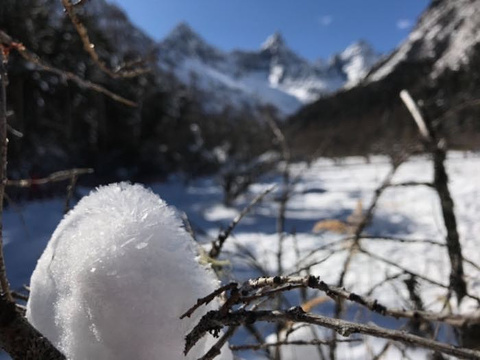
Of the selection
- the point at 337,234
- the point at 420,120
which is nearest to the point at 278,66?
the point at 337,234

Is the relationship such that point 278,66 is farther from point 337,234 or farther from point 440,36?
point 337,234

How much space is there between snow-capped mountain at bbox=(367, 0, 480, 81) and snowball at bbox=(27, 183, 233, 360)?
28191mm

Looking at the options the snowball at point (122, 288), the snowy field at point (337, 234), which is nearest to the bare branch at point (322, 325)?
the snowball at point (122, 288)

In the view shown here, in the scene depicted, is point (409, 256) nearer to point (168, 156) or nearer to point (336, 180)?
point (336, 180)

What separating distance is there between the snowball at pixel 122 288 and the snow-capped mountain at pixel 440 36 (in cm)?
2819

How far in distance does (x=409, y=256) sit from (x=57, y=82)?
195 inches

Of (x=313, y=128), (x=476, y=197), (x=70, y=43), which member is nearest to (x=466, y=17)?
(x=313, y=128)

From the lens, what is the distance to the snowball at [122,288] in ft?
0.67

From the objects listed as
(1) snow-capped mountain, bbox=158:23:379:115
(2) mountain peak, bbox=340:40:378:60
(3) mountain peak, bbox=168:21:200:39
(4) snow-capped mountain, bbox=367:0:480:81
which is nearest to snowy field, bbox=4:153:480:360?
(4) snow-capped mountain, bbox=367:0:480:81

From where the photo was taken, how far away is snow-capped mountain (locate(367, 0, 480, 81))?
27.2 m

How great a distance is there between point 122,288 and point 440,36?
36.5 metres

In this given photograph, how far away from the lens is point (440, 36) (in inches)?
1236

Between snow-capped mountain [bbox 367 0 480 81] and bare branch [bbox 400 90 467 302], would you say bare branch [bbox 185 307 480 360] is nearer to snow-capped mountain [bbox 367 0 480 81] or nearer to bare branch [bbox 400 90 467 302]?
bare branch [bbox 400 90 467 302]

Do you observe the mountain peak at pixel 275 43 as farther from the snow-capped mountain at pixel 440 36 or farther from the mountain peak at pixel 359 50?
the snow-capped mountain at pixel 440 36
